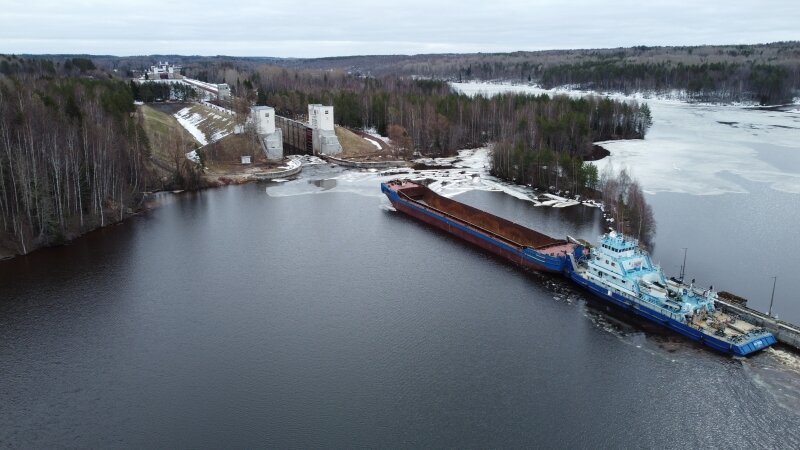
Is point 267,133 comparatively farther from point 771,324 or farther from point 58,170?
point 771,324

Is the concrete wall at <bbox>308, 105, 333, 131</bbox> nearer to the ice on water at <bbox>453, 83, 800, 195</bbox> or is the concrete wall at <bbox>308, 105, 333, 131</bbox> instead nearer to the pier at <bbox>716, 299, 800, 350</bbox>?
the ice on water at <bbox>453, 83, 800, 195</bbox>

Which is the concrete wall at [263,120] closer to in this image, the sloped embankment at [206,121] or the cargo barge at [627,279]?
the sloped embankment at [206,121]

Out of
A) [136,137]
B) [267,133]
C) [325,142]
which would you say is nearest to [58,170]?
[136,137]

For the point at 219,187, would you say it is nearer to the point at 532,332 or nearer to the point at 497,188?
the point at 497,188

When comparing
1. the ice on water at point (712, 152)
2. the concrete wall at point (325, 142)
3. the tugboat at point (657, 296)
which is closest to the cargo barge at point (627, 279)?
the tugboat at point (657, 296)

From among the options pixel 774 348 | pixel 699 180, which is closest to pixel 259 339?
pixel 774 348

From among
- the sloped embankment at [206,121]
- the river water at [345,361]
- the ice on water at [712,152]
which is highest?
the sloped embankment at [206,121]

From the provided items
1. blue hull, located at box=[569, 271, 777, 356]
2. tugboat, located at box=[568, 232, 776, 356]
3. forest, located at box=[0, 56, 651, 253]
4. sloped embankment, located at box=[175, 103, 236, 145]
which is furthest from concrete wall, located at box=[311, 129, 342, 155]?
blue hull, located at box=[569, 271, 777, 356]
